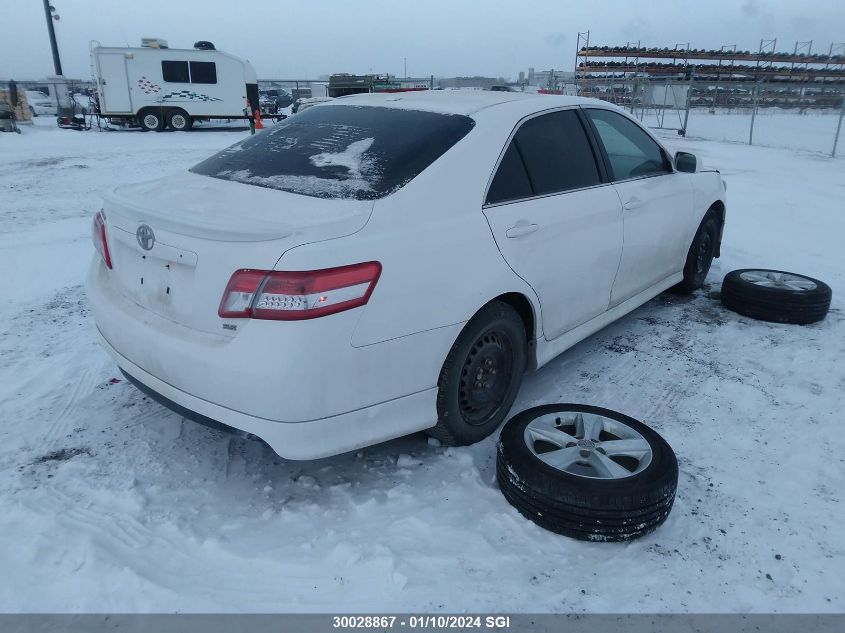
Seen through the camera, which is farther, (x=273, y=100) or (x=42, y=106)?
(x=273, y=100)

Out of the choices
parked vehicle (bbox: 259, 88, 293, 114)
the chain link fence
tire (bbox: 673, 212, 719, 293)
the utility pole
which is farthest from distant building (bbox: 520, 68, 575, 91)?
tire (bbox: 673, 212, 719, 293)

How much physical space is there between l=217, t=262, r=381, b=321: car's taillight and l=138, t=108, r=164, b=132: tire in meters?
22.6

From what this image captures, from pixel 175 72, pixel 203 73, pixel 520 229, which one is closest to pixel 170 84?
pixel 175 72

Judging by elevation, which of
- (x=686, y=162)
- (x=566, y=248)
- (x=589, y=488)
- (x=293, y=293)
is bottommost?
(x=589, y=488)

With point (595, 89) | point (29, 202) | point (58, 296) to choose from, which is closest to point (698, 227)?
point (58, 296)

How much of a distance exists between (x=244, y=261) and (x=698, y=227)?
4.04 meters

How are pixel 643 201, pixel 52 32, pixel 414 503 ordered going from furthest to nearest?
pixel 52 32 < pixel 643 201 < pixel 414 503

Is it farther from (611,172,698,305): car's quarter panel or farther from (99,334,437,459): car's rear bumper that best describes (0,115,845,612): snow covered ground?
(611,172,698,305): car's quarter panel

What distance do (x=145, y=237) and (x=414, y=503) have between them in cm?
162

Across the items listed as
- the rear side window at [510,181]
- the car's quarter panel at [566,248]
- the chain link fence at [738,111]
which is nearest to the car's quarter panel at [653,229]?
the car's quarter panel at [566,248]

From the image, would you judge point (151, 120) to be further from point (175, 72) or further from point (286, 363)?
point (286, 363)

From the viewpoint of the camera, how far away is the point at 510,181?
3.07 m

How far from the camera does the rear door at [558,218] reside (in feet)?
9.89
